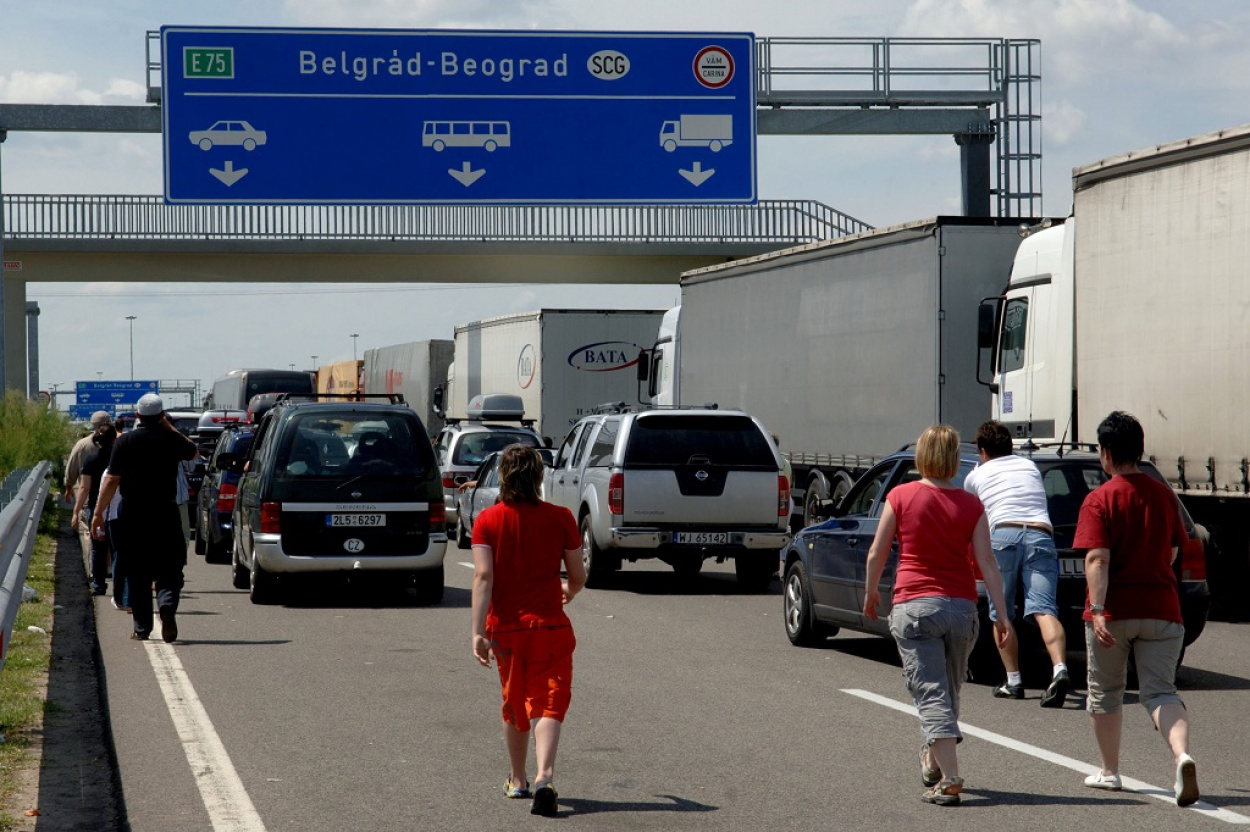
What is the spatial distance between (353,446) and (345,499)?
1.65ft

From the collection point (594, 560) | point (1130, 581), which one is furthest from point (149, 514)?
point (1130, 581)

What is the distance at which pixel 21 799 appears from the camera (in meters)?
7.22

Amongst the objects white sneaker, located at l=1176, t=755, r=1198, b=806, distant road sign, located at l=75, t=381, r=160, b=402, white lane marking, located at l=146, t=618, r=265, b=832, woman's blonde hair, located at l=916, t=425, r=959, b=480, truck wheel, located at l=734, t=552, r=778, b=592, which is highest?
distant road sign, located at l=75, t=381, r=160, b=402

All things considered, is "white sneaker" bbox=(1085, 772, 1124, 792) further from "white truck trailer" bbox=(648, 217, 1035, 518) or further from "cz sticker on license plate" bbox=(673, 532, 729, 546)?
"cz sticker on license plate" bbox=(673, 532, 729, 546)

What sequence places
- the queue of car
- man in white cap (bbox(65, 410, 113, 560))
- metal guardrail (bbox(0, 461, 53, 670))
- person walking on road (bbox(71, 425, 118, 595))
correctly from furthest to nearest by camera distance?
man in white cap (bbox(65, 410, 113, 560)), person walking on road (bbox(71, 425, 118, 595)), the queue of car, metal guardrail (bbox(0, 461, 53, 670))

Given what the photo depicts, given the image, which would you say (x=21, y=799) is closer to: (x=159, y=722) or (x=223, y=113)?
(x=159, y=722)

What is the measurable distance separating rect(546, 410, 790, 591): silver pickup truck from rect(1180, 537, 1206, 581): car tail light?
6.77m

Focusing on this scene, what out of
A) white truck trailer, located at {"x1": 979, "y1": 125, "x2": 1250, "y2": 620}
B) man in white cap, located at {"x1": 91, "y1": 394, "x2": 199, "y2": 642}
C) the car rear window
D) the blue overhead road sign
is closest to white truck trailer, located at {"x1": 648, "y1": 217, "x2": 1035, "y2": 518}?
the car rear window

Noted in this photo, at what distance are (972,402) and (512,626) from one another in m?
13.8

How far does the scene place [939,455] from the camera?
7457 millimetres

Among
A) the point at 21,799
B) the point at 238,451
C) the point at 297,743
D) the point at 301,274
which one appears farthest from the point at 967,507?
the point at 301,274

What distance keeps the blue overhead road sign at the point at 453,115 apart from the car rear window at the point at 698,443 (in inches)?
398

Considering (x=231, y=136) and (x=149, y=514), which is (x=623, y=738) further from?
(x=231, y=136)

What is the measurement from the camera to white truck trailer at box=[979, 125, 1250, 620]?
14.2m
